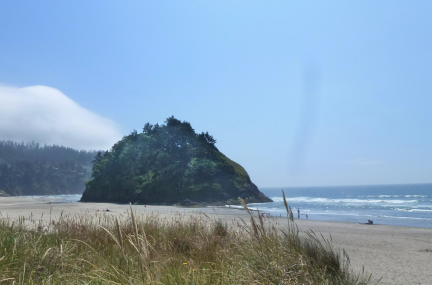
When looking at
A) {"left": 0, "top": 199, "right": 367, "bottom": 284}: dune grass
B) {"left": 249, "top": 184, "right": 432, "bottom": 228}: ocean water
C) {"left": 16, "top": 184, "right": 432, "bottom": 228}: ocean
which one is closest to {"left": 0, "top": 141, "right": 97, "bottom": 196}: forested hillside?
{"left": 16, "top": 184, "right": 432, "bottom": 228}: ocean

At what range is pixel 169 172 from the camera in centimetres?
5206

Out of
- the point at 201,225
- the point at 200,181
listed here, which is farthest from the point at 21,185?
the point at 201,225

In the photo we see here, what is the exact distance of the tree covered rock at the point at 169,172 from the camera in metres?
49.2

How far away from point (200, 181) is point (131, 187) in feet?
36.8

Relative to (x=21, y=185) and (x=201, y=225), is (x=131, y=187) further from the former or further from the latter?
(x=21, y=185)

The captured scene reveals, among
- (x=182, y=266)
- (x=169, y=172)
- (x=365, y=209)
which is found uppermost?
(x=169, y=172)

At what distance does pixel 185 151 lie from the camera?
53.5 m

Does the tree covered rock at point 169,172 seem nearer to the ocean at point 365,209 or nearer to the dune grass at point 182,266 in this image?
the ocean at point 365,209

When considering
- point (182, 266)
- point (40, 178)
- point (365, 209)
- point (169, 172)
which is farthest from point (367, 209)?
point (40, 178)

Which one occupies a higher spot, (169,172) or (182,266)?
(169,172)

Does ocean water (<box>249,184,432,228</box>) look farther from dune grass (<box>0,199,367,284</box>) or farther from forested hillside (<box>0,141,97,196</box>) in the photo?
forested hillside (<box>0,141,97,196</box>)

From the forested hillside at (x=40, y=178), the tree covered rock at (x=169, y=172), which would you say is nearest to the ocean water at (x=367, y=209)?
the tree covered rock at (x=169, y=172)

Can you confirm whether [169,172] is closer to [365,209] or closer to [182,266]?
[365,209]

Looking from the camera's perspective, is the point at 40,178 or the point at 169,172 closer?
the point at 169,172
